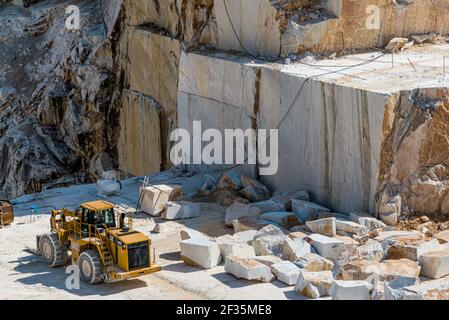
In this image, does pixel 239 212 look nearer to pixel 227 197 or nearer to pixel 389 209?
pixel 227 197

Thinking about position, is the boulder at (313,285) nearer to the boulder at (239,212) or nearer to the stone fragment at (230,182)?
the boulder at (239,212)

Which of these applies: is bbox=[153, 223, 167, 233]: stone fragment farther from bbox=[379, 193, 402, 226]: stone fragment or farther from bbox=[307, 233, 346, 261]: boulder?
bbox=[379, 193, 402, 226]: stone fragment

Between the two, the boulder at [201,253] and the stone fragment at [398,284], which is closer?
the stone fragment at [398,284]

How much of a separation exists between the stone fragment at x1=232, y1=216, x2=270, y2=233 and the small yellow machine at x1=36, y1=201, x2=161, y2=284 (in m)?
1.74

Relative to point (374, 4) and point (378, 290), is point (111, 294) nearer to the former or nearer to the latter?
point (378, 290)

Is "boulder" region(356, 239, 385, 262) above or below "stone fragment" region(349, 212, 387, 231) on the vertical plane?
below

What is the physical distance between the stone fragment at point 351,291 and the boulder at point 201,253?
249 cm

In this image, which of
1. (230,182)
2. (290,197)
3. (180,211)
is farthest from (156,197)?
(290,197)

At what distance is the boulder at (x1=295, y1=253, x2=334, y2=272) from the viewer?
14.7m

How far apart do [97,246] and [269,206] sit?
4230 mm

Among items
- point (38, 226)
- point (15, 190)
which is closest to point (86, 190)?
point (38, 226)

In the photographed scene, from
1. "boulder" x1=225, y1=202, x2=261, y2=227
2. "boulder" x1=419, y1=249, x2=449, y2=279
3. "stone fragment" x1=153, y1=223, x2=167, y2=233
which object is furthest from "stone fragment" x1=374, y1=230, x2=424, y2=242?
"stone fragment" x1=153, y1=223, x2=167, y2=233

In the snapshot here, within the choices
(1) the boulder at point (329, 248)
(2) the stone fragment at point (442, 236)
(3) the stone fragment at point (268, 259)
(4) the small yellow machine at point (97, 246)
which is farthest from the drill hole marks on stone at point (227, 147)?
(4) the small yellow machine at point (97, 246)

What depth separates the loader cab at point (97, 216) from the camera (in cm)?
1500
